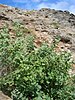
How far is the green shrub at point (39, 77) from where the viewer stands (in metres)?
9.74

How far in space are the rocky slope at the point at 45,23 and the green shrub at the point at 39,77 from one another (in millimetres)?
3835

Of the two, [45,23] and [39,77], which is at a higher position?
[45,23]

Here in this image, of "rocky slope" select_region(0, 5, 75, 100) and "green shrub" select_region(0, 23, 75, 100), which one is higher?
"rocky slope" select_region(0, 5, 75, 100)

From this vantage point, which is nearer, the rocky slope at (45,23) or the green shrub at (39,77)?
the green shrub at (39,77)

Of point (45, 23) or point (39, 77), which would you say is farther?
point (45, 23)

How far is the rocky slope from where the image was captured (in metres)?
15.4

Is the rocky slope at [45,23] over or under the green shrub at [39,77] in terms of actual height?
over

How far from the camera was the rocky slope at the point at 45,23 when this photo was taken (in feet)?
50.5

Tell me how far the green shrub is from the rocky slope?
3.83 meters

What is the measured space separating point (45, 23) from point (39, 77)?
7.38m

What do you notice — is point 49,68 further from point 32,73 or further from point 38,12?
point 38,12

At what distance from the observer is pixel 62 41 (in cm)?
1564

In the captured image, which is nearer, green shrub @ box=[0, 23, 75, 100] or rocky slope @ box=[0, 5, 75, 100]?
green shrub @ box=[0, 23, 75, 100]

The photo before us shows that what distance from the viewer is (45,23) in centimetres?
1697
